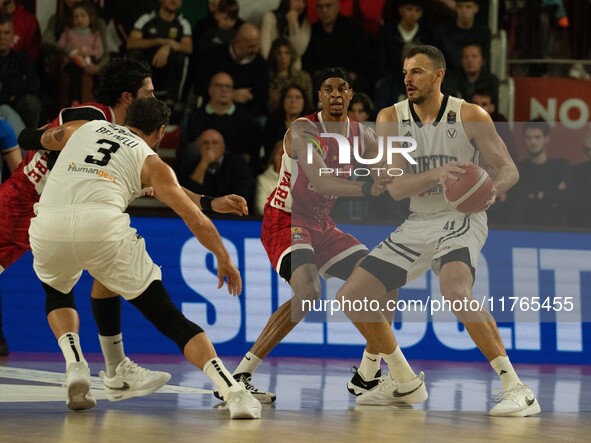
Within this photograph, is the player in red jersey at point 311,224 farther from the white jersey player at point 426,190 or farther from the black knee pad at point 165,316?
the black knee pad at point 165,316

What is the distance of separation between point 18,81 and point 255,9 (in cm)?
277

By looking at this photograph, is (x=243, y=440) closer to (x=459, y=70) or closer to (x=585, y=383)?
(x=585, y=383)

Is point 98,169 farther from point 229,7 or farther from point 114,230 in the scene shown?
point 229,7

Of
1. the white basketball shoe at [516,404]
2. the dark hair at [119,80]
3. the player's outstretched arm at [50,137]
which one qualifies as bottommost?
the white basketball shoe at [516,404]

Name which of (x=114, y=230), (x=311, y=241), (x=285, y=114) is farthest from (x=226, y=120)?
(x=114, y=230)

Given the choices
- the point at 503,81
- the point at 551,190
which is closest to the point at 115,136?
the point at 551,190

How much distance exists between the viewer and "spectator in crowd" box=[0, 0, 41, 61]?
12883 millimetres

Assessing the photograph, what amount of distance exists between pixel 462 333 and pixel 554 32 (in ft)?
15.4

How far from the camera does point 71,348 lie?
723 cm

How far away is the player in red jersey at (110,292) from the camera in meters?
7.36

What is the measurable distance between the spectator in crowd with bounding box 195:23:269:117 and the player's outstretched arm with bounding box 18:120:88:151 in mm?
5225

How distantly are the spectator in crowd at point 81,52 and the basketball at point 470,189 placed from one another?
5737 mm

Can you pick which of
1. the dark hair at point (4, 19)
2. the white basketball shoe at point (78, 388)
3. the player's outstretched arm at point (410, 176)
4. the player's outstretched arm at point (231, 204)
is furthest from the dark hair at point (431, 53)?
the dark hair at point (4, 19)

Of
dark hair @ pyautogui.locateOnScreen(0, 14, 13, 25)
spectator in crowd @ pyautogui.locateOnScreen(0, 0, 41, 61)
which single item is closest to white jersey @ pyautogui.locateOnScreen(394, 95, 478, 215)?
dark hair @ pyautogui.locateOnScreen(0, 14, 13, 25)
